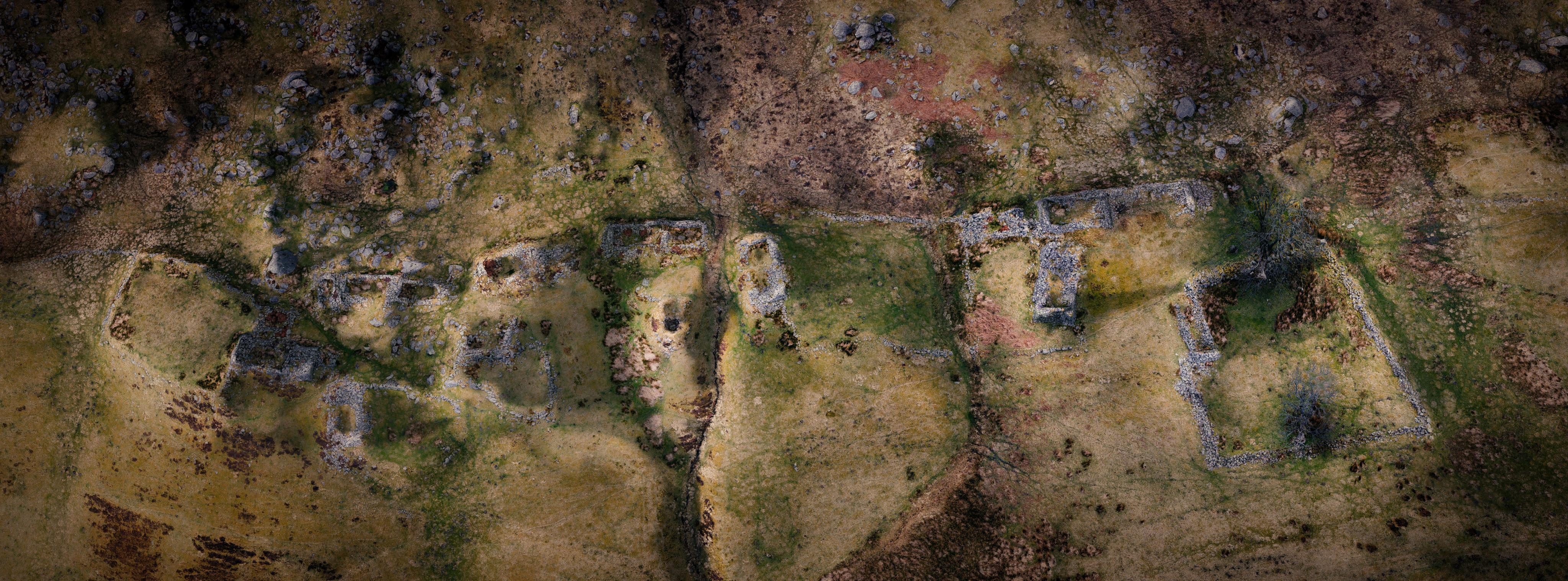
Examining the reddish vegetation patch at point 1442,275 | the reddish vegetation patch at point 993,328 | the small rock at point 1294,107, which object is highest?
the small rock at point 1294,107

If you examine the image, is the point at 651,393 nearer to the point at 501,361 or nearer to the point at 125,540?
the point at 501,361

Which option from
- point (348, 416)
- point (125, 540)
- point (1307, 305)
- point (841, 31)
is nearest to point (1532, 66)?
point (1307, 305)

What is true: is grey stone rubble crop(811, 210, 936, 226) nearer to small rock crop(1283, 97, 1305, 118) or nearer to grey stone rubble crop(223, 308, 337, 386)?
small rock crop(1283, 97, 1305, 118)

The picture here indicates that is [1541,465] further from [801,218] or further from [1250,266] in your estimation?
[801,218]

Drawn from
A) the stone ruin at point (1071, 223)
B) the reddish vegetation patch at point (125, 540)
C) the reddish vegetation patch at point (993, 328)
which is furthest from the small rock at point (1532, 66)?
the reddish vegetation patch at point (125, 540)

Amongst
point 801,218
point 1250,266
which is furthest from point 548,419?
point 1250,266

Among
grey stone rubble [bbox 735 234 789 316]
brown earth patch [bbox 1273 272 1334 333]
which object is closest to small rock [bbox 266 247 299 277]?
grey stone rubble [bbox 735 234 789 316]

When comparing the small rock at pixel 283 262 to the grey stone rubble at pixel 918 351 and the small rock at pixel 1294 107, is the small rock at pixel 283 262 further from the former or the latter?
the small rock at pixel 1294 107
